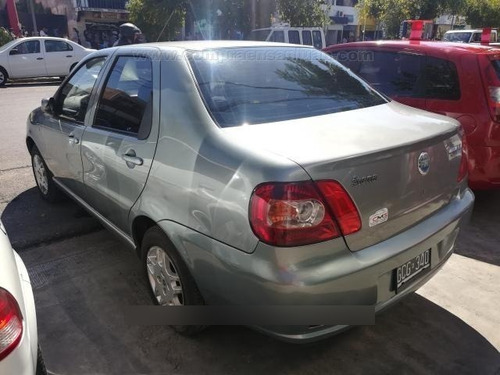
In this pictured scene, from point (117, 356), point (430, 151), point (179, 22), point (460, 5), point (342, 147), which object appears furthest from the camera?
point (460, 5)

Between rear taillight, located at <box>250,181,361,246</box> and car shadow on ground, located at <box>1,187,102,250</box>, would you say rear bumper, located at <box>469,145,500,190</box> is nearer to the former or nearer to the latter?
rear taillight, located at <box>250,181,361,246</box>

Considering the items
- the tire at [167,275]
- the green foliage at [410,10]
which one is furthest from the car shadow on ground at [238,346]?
the green foliage at [410,10]

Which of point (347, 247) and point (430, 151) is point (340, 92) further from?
point (347, 247)

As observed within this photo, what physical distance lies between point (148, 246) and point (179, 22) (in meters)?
22.5

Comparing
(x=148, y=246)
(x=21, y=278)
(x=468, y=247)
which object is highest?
(x=21, y=278)

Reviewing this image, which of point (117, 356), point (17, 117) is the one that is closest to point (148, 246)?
point (117, 356)

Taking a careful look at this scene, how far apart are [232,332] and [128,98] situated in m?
1.58

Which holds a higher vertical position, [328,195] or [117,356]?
[328,195]

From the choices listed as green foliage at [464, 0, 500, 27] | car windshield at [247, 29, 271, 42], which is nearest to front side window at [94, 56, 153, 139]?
car windshield at [247, 29, 271, 42]

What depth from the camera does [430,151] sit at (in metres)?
2.29

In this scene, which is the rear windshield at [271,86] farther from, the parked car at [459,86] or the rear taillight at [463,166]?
the parked car at [459,86]

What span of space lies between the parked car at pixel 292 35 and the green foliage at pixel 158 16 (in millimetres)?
7082

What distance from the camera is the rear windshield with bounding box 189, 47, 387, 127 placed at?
7.83 feet

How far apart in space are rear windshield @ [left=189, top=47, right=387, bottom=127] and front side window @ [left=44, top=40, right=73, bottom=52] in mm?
14521
